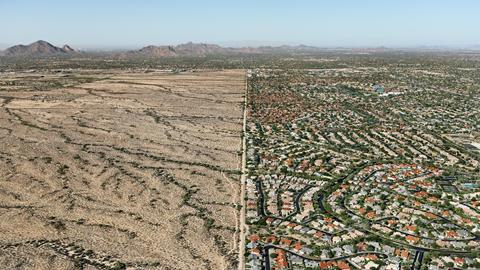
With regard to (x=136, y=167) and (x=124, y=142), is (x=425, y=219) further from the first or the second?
(x=124, y=142)

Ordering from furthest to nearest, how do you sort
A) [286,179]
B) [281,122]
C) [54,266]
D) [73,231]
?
[281,122]
[286,179]
[73,231]
[54,266]

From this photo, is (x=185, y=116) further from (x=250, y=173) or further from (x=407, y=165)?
(x=407, y=165)

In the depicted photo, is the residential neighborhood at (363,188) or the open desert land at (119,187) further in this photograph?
the open desert land at (119,187)

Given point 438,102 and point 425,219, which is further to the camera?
point 438,102

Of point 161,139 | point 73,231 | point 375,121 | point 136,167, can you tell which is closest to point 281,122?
point 375,121

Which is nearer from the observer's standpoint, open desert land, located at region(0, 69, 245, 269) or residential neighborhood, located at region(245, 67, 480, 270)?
residential neighborhood, located at region(245, 67, 480, 270)

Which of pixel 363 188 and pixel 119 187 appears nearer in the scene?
pixel 363 188

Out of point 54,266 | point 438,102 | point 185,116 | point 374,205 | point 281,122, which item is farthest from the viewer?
point 438,102
